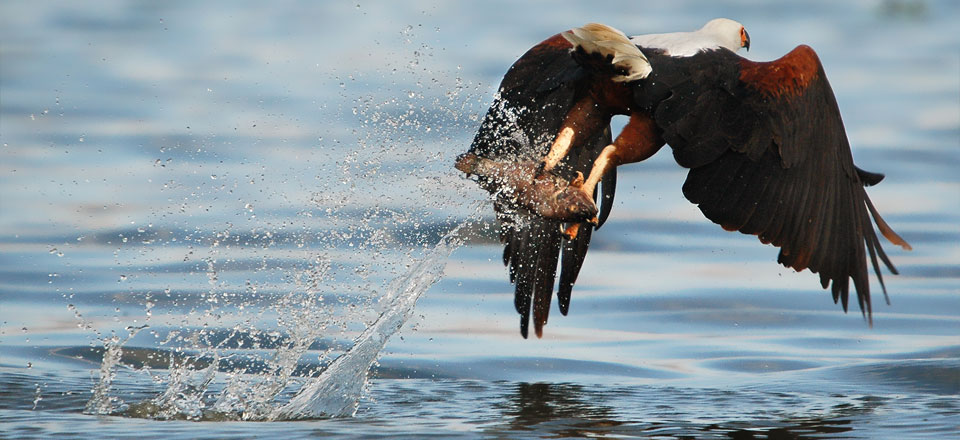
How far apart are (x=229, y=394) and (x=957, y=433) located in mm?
2768

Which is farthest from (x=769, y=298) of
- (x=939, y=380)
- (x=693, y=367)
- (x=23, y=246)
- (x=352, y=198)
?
(x=23, y=246)

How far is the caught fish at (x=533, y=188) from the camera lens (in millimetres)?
5211

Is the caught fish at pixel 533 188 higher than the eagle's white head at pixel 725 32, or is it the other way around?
the eagle's white head at pixel 725 32

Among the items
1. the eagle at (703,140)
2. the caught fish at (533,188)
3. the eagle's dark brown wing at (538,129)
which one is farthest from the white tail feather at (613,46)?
the caught fish at (533,188)

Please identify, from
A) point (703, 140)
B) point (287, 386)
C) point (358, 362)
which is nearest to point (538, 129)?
point (703, 140)

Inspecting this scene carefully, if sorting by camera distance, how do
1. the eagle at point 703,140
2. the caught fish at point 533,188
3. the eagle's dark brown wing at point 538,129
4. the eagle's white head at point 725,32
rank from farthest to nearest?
the eagle's white head at point 725,32
the eagle's dark brown wing at point 538,129
the eagle at point 703,140
the caught fish at point 533,188

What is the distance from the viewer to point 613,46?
530 cm

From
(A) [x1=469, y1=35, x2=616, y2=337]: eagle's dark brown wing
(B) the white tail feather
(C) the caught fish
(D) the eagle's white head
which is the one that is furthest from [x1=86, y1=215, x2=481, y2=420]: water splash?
(D) the eagle's white head

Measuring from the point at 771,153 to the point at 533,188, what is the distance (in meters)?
0.97

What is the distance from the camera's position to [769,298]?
27.6 ft

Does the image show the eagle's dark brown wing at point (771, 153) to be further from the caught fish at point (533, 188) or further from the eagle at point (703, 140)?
the caught fish at point (533, 188)

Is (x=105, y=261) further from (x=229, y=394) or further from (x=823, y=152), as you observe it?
(x=823, y=152)

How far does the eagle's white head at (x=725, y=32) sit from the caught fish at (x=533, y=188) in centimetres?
122

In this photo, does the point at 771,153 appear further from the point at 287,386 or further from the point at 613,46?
the point at 287,386
